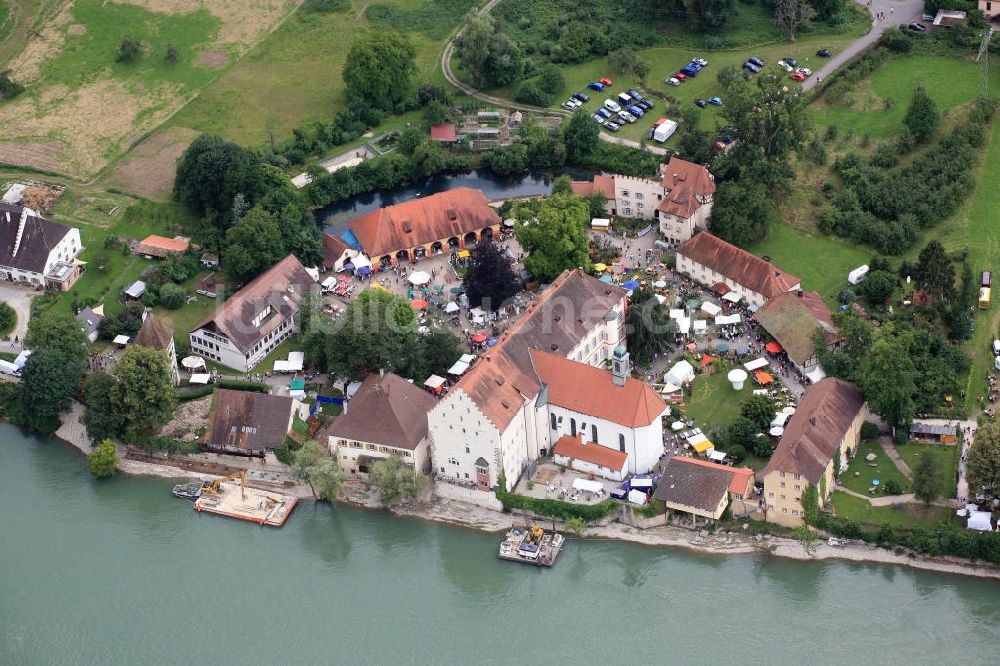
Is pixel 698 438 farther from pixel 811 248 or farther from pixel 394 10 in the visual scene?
pixel 394 10

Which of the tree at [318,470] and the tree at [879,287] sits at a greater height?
the tree at [879,287]

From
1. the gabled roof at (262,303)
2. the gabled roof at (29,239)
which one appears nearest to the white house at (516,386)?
the gabled roof at (262,303)

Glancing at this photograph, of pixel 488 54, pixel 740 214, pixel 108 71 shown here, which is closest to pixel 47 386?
pixel 740 214

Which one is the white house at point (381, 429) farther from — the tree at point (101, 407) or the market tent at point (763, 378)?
the market tent at point (763, 378)

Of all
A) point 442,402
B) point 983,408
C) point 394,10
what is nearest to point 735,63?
point 394,10

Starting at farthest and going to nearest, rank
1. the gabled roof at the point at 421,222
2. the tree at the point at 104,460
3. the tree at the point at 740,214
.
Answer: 1. the gabled roof at the point at 421,222
2. the tree at the point at 740,214
3. the tree at the point at 104,460

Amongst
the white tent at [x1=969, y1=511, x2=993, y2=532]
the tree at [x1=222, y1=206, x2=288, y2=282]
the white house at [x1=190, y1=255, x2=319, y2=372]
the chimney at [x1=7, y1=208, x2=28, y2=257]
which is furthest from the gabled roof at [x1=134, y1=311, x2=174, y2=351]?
the white tent at [x1=969, y1=511, x2=993, y2=532]

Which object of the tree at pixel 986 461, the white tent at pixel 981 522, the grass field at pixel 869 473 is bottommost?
the grass field at pixel 869 473
